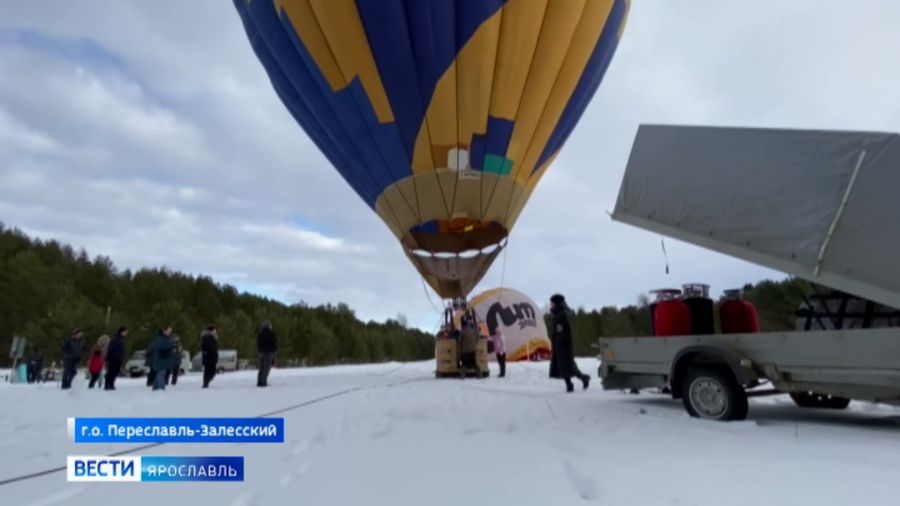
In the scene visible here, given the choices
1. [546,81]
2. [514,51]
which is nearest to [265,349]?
[514,51]

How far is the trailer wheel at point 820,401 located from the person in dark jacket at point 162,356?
11.1 meters

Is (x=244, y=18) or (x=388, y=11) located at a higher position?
(x=244, y=18)

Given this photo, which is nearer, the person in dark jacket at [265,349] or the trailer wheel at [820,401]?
the trailer wheel at [820,401]

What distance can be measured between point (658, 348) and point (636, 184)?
5.70 feet

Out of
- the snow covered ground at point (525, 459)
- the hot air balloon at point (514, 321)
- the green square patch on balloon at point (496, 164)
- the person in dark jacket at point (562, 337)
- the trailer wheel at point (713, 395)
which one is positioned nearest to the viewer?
the snow covered ground at point (525, 459)

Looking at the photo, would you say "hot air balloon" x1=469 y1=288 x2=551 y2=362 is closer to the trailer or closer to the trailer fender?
the trailer fender

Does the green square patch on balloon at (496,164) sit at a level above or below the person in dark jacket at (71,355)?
above

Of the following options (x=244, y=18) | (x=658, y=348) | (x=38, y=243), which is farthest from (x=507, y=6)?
(x=38, y=243)

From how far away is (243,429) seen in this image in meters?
4.55

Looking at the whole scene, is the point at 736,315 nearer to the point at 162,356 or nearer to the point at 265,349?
the point at 265,349

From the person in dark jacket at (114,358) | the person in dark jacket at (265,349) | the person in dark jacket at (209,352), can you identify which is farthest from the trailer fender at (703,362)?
the person in dark jacket at (114,358)

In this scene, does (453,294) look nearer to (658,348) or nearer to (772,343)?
(658,348)

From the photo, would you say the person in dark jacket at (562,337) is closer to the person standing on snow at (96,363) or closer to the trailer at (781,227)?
the trailer at (781,227)

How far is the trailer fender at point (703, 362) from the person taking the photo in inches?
172
